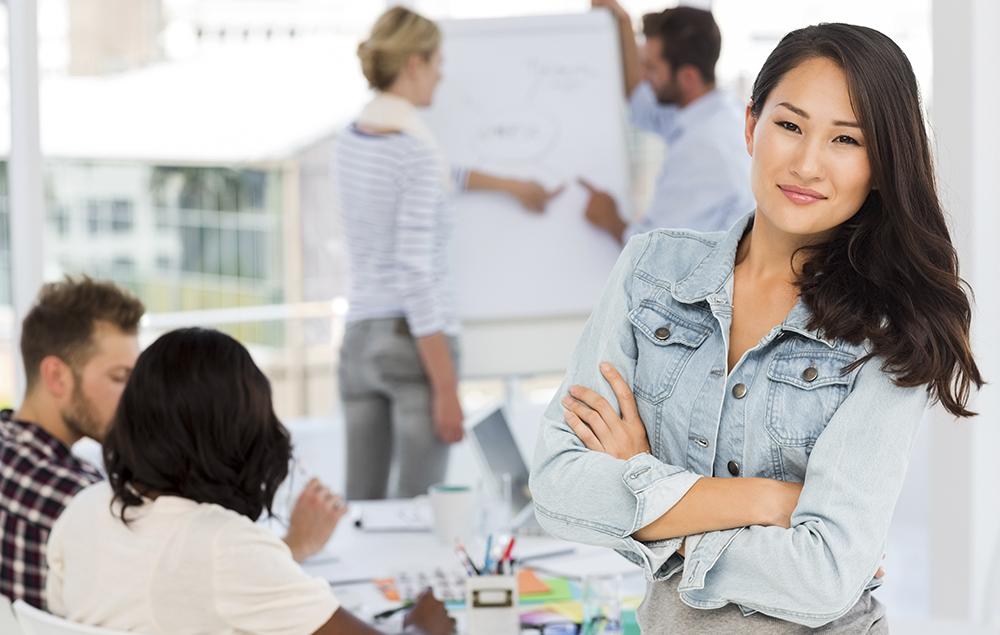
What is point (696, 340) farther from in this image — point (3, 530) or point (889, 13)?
→ point (889, 13)

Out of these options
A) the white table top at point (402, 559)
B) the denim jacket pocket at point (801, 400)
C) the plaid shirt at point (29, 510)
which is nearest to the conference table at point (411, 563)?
the white table top at point (402, 559)

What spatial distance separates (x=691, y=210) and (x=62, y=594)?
223 cm

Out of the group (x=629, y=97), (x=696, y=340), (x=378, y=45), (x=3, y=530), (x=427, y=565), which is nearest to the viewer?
(x=696, y=340)

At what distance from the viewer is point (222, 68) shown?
4.24 meters

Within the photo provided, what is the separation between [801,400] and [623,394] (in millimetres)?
229

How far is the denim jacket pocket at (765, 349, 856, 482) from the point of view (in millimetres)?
1220

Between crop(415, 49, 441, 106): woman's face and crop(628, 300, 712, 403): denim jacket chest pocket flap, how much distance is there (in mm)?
2003

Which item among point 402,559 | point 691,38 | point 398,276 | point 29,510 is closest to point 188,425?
point 29,510

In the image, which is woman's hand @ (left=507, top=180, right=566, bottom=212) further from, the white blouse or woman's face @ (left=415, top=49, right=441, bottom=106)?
the white blouse

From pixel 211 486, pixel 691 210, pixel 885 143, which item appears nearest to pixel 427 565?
pixel 211 486

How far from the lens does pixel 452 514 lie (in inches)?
87.2

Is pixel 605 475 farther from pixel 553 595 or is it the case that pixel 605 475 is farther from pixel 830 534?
pixel 553 595

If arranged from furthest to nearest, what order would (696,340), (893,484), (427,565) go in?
(427,565) → (696,340) → (893,484)

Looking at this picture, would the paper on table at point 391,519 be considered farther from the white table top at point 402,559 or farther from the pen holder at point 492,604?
the pen holder at point 492,604
